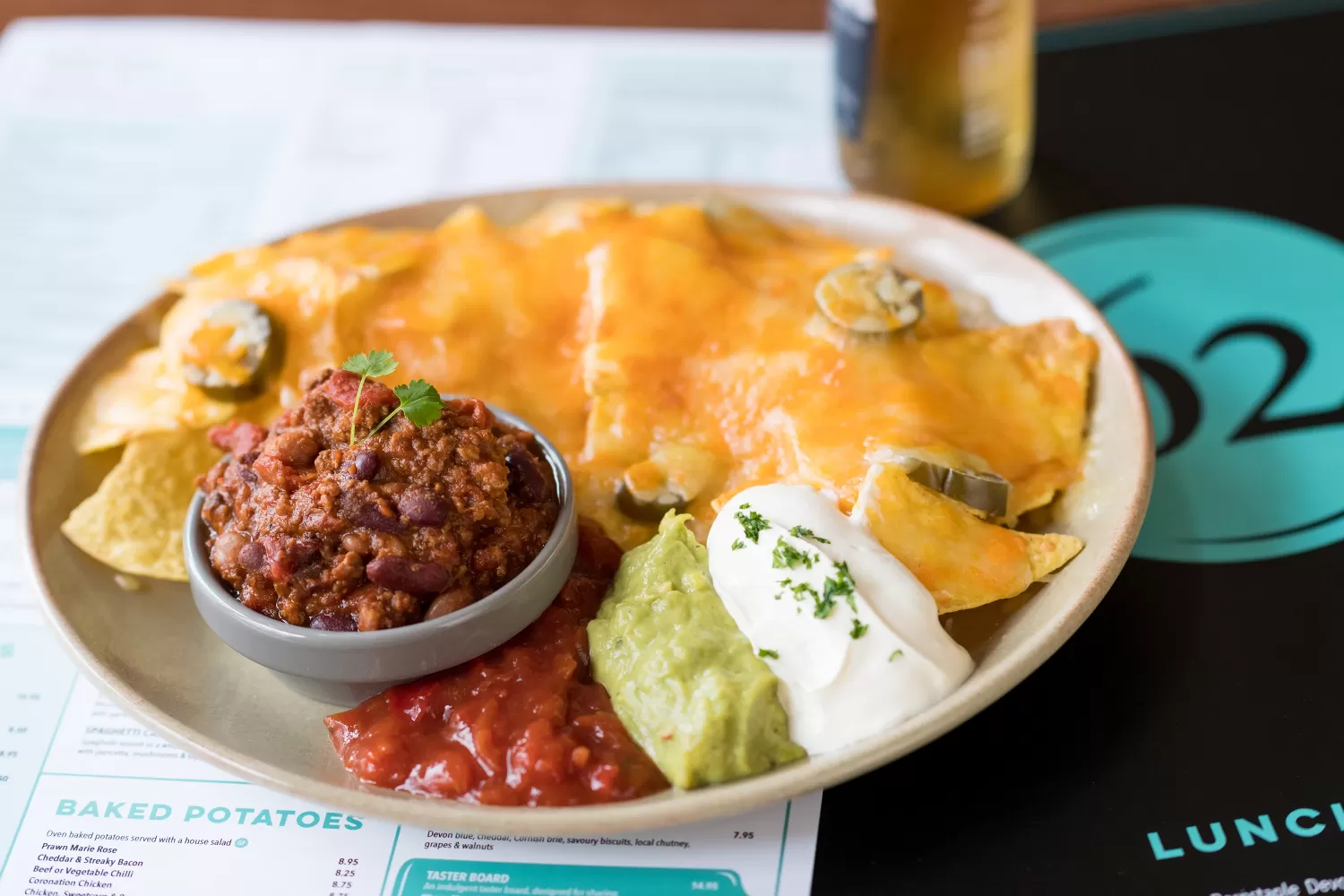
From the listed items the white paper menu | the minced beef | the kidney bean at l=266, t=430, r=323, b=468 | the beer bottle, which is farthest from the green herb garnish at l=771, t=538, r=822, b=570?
the beer bottle

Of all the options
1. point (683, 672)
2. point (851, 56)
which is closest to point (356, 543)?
point (683, 672)

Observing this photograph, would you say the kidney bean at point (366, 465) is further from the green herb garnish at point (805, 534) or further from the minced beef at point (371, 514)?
the green herb garnish at point (805, 534)

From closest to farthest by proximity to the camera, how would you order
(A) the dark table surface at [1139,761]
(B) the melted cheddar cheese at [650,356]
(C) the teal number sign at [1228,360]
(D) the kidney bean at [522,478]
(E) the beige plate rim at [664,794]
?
(E) the beige plate rim at [664,794], (A) the dark table surface at [1139,761], (D) the kidney bean at [522,478], (B) the melted cheddar cheese at [650,356], (C) the teal number sign at [1228,360]

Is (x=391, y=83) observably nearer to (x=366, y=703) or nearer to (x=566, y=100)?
(x=566, y=100)

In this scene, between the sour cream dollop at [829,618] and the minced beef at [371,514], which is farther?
the minced beef at [371,514]

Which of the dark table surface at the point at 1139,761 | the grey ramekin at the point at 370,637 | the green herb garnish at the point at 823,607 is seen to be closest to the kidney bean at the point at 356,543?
the grey ramekin at the point at 370,637

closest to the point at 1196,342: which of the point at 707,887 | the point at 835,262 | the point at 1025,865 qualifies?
the point at 835,262

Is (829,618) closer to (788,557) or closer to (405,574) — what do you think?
(788,557)

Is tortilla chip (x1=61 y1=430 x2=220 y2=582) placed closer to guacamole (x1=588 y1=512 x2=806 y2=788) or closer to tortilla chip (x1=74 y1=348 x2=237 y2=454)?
tortilla chip (x1=74 y1=348 x2=237 y2=454)
